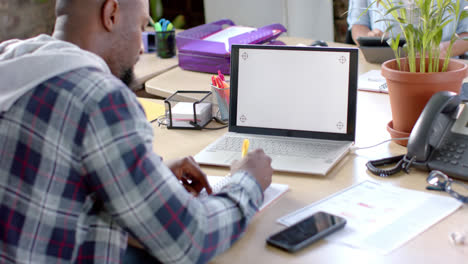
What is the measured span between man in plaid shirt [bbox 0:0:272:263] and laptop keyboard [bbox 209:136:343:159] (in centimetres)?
46

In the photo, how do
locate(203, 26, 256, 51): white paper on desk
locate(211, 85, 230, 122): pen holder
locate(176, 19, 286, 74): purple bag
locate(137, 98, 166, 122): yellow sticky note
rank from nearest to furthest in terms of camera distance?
1. locate(211, 85, 230, 122): pen holder
2. locate(137, 98, 166, 122): yellow sticky note
3. locate(176, 19, 286, 74): purple bag
4. locate(203, 26, 256, 51): white paper on desk

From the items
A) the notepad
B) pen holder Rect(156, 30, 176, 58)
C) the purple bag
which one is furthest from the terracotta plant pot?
pen holder Rect(156, 30, 176, 58)

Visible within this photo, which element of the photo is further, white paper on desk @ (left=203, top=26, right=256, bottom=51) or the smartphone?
white paper on desk @ (left=203, top=26, right=256, bottom=51)

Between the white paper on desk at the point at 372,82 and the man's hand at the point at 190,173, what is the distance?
35.5 inches

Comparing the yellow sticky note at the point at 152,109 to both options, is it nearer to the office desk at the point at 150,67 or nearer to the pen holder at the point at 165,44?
the office desk at the point at 150,67

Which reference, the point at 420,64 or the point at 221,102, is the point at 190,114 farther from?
the point at 420,64

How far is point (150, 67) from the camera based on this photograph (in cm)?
236

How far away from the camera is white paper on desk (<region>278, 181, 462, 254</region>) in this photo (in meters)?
0.93

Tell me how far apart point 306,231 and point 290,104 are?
19.9 inches

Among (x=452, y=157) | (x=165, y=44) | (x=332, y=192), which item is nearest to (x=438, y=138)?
(x=452, y=157)

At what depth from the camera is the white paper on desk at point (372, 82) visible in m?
1.83

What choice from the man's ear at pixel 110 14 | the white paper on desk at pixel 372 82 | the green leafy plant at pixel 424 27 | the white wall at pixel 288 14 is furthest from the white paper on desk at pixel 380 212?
the white wall at pixel 288 14

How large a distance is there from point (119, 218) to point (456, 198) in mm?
660

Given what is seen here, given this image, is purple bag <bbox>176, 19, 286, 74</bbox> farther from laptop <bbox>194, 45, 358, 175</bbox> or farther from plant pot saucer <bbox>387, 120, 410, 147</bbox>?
plant pot saucer <bbox>387, 120, 410, 147</bbox>
